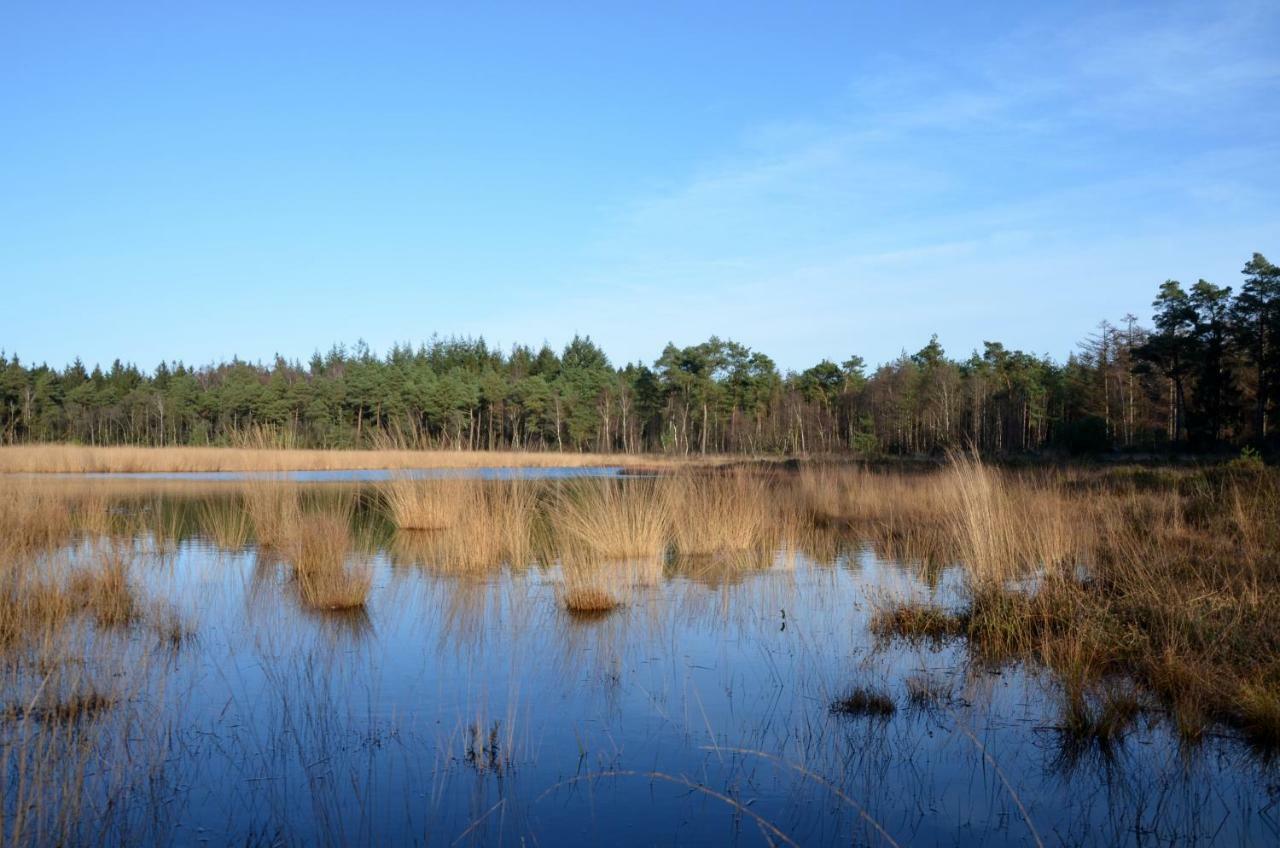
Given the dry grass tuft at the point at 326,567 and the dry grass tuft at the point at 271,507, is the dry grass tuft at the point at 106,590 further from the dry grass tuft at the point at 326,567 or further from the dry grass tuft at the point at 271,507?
the dry grass tuft at the point at 271,507

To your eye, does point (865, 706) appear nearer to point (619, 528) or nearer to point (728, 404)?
point (619, 528)

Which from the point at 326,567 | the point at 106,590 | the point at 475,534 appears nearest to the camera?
the point at 106,590

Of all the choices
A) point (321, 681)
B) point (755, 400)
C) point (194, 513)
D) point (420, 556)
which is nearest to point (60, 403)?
point (755, 400)

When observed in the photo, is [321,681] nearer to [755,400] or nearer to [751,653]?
[751,653]

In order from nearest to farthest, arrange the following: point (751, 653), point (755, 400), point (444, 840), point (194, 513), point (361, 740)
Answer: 1. point (444, 840)
2. point (361, 740)
3. point (751, 653)
4. point (194, 513)
5. point (755, 400)

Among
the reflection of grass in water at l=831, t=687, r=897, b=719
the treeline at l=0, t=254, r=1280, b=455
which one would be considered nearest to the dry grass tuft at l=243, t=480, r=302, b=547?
the reflection of grass in water at l=831, t=687, r=897, b=719

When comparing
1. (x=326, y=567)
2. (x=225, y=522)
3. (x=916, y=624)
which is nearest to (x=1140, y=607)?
(x=916, y=624)

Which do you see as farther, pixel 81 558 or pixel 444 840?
pixel 81 558

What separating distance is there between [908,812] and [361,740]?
237 cm

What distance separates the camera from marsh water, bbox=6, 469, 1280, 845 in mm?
3139

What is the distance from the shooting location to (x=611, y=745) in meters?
3.94

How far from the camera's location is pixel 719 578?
819 centimetres

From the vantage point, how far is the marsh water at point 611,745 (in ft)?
10.3

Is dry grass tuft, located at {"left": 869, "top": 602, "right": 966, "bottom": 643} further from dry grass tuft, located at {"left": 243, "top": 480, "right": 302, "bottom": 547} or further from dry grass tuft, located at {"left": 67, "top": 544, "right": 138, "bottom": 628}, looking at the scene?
dry grass tuft, located at {"left": 243, "top": 480, "right": 302, "bottom": 547}
